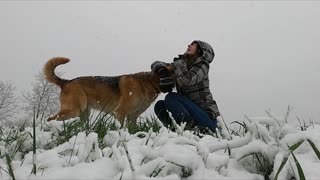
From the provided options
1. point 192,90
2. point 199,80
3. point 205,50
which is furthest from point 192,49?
point 192,90

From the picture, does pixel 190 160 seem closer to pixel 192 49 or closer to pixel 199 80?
pixel 199 80

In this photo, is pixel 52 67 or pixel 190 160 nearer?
pixel 190 160

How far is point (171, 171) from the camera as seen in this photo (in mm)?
1177

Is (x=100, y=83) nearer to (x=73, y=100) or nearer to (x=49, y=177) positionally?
(x=73, y=100)

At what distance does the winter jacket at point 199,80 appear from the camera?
5145mm

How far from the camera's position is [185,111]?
4.87m

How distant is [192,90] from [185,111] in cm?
53

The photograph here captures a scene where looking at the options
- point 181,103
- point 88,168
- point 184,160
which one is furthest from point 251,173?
point 181,103

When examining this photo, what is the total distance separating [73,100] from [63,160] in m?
5.74

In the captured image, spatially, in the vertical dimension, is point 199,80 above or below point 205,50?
below

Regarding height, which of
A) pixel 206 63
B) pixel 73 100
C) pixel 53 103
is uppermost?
pixel 206 63

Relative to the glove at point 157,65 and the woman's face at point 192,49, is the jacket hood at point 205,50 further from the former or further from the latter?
the glove at point 157,65

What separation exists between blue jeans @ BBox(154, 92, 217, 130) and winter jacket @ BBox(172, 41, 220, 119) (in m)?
0.22

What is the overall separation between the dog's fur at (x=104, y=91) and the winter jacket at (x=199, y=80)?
130 cm
